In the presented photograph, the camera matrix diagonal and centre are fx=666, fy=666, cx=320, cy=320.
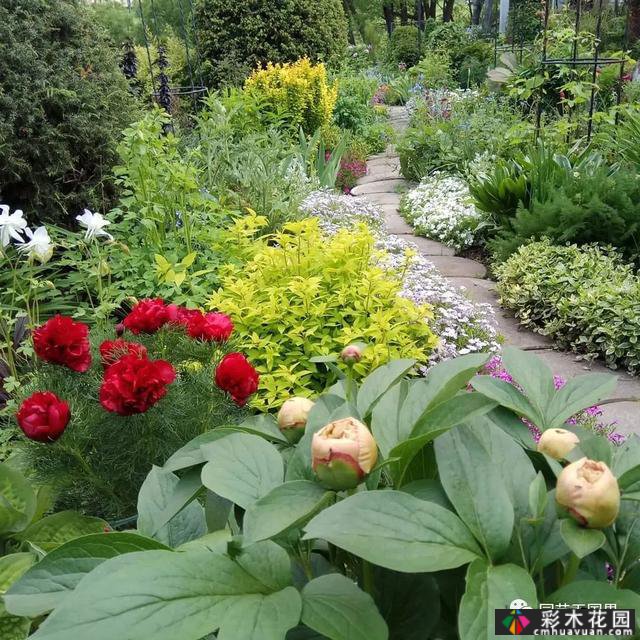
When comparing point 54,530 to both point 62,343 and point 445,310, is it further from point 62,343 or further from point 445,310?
point 445,310

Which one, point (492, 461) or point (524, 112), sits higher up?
point (492, 461)

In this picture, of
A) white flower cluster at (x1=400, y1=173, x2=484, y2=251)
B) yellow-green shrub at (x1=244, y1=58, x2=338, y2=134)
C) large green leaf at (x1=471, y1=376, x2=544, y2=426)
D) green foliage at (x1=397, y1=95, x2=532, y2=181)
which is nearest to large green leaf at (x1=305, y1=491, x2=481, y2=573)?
large green leaf at (x1=471, y1=376, x2=544, y2=426)

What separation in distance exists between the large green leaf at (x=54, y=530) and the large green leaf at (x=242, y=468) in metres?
0.70

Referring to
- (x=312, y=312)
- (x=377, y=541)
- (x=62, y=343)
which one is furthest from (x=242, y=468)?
(x=312, y=312)

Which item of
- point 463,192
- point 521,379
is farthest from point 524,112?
point 521,379

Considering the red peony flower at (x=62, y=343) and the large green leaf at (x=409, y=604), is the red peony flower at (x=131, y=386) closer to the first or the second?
the red peony flower at (x=62, y=343)

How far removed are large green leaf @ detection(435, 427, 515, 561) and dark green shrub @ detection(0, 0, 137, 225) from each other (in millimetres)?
3253

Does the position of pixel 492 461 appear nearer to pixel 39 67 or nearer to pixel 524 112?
pixel 39 67

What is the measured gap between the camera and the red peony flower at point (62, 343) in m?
1.71

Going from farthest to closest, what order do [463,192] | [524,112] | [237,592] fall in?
[524,112] → [463,192] → [237,592]

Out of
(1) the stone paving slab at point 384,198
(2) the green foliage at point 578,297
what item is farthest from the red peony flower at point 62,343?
(1) the stone paving slab at point 384,198

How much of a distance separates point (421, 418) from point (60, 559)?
0.39 metres

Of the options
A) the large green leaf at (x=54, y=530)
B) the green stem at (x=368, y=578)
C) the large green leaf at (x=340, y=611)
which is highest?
the large green leaf at (x=340, y=611)

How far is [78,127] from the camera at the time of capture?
3.53 metres
